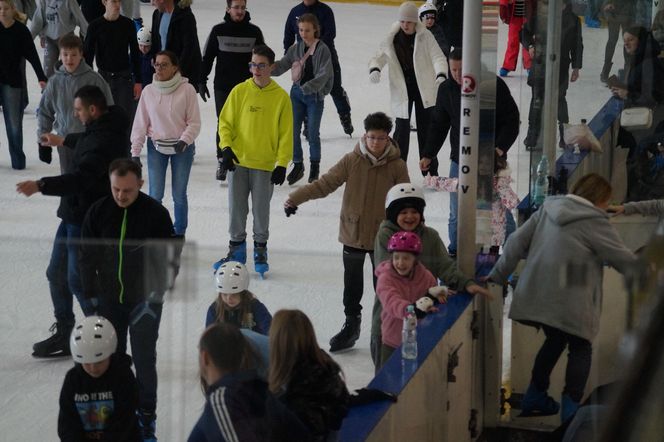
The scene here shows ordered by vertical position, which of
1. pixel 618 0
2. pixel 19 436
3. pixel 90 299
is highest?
pixel 618 0

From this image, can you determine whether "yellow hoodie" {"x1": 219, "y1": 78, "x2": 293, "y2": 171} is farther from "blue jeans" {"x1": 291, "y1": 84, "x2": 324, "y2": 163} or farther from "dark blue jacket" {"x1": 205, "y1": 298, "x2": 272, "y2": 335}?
"dark blue jacket" {"x1": 205, "y1": 298, "x2": 272, "y2": 335}

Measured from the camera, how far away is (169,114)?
24.6 feet

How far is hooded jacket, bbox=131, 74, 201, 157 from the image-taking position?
7.48 metres

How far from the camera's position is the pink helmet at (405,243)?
15.3ft

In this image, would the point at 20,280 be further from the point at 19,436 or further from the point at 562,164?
the point at 562,164

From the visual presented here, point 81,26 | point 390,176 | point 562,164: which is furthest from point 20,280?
point 81,26

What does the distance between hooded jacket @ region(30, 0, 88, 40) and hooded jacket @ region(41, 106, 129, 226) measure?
4.58 m

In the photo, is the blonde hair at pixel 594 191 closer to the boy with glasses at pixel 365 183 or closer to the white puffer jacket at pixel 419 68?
the boy with glasses at pixel 365 183

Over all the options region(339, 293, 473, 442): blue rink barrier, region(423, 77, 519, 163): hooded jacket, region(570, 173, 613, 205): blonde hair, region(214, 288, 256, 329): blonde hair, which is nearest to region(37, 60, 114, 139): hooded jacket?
region(423, 77, 519, 163): hooded jacket

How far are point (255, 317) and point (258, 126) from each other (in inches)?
157

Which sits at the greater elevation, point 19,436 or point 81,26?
point 81,26

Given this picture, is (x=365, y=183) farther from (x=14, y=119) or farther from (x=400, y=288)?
(x=14, y=119)

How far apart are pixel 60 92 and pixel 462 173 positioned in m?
3.17

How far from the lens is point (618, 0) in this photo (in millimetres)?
5969
